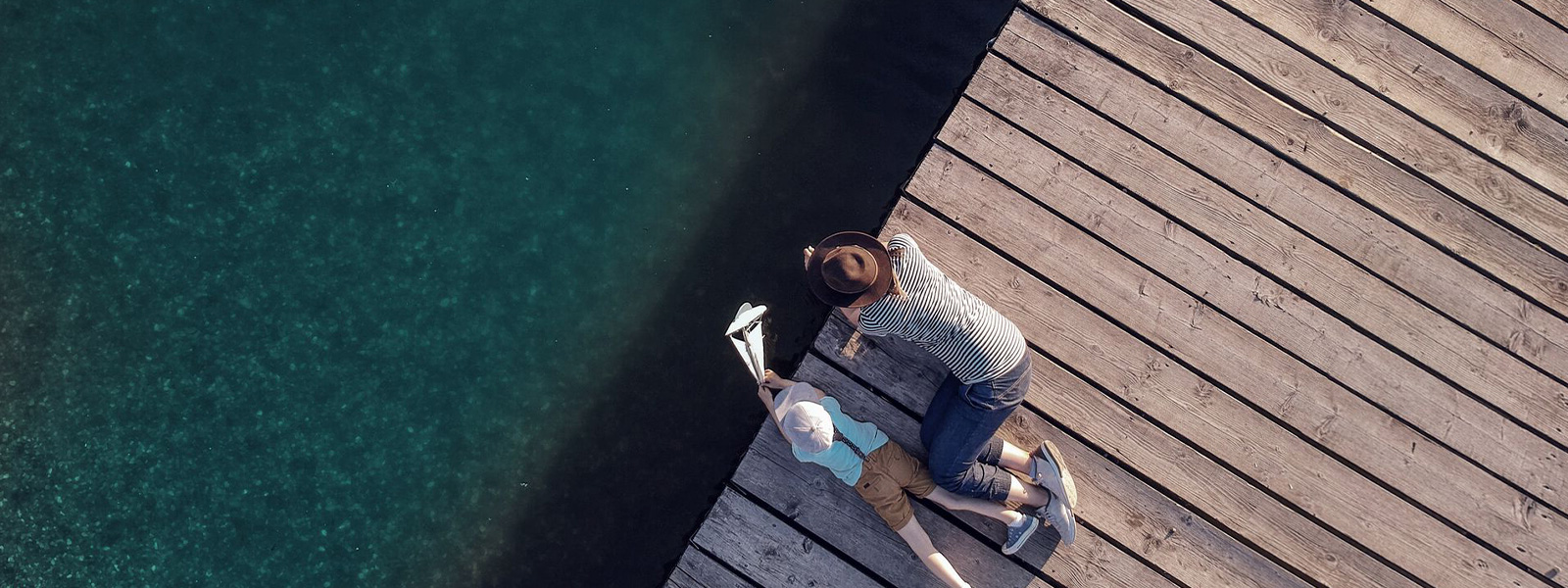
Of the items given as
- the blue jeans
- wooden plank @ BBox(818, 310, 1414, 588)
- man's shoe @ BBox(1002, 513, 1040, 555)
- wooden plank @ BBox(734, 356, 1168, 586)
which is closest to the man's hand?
wooden plank @ BBox(818, 310, 1414, 588)

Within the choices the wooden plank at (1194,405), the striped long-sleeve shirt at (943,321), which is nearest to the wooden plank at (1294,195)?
the wooden plank at (1194,405)

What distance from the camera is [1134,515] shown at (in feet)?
10.4

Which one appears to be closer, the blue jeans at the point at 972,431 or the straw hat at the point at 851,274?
the straw hat at the point at 851,274

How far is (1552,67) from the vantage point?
3.31 meters

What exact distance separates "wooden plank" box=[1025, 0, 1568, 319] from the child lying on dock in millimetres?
1611

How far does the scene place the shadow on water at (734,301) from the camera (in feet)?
12.0

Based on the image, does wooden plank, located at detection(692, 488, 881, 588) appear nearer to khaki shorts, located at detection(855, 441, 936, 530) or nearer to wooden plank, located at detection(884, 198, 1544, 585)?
khaki shorts, located at detection(855, 441, 936, 530)

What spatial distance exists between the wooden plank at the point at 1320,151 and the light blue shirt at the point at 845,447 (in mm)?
1583

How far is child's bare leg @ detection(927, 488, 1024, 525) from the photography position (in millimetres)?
3086

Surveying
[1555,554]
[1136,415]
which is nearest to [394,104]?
[1136,415]

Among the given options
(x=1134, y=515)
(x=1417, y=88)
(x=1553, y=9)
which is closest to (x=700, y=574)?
(x=1134, y=515)

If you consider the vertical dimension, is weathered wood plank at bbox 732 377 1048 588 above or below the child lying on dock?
below

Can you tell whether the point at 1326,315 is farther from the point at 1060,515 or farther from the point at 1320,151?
the point at 1060,515

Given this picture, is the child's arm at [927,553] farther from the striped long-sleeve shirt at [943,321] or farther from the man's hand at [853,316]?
the man's hand at [853,316]
